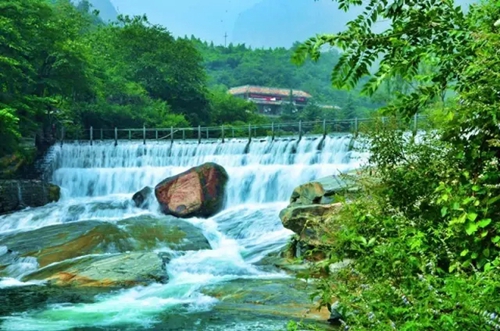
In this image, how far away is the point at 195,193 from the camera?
1767cm

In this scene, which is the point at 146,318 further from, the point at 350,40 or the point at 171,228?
the point at 350,40

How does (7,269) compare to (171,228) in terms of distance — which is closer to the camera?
(7,269)

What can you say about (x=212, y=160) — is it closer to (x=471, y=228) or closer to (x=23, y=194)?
(x=23, y=194)

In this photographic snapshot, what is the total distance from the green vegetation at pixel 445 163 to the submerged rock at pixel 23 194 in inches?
732

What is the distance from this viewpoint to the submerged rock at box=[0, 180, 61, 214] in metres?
18.9

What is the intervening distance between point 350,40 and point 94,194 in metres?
21.6

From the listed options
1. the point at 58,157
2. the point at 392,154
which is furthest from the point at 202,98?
the point at 392,154

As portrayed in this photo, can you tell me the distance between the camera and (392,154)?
3705 millimetres

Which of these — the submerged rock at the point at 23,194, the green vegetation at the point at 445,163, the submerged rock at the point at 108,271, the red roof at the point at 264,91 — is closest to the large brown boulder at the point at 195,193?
the submerged rock at the point at 23,194

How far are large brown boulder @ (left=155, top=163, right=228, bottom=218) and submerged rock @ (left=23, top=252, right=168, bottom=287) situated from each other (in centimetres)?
574

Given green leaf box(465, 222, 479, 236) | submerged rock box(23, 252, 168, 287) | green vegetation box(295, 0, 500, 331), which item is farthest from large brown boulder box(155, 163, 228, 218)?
green leaf box(465, 222, 479, 236)

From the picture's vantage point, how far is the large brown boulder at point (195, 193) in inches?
691

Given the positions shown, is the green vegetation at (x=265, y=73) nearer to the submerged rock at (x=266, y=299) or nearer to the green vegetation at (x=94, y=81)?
the green vegetation at (x=94, y=81)

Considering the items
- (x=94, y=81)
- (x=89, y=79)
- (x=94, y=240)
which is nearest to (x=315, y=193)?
(x=94, y=240)
